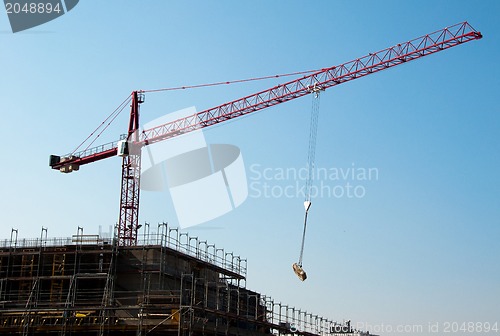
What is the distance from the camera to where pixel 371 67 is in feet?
263

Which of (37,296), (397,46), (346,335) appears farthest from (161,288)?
(346,335)

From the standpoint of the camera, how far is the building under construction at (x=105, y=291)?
48.9m

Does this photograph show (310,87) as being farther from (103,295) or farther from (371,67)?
(103,295)

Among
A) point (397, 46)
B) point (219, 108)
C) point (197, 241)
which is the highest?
point (397, 46)

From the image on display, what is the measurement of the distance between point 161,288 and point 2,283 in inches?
550

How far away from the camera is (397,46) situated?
78812 millimetres

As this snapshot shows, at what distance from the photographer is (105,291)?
52.5m

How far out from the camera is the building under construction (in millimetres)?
48875

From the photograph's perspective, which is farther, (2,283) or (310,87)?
(310,87)

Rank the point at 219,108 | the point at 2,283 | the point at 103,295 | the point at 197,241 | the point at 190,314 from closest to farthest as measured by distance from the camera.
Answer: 1. the point at 190,314
2. the point at 103,295
3. the point at 2,283
4. the point at 197,241
5. the point at 219,108

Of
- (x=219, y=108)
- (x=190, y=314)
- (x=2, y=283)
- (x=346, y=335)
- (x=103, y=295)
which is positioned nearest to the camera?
(x=190, y=314)

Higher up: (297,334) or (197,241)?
(197,241)

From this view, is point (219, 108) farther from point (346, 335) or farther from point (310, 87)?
point (346, 335)

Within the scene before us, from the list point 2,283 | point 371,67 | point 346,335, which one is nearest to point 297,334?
point 2,283
